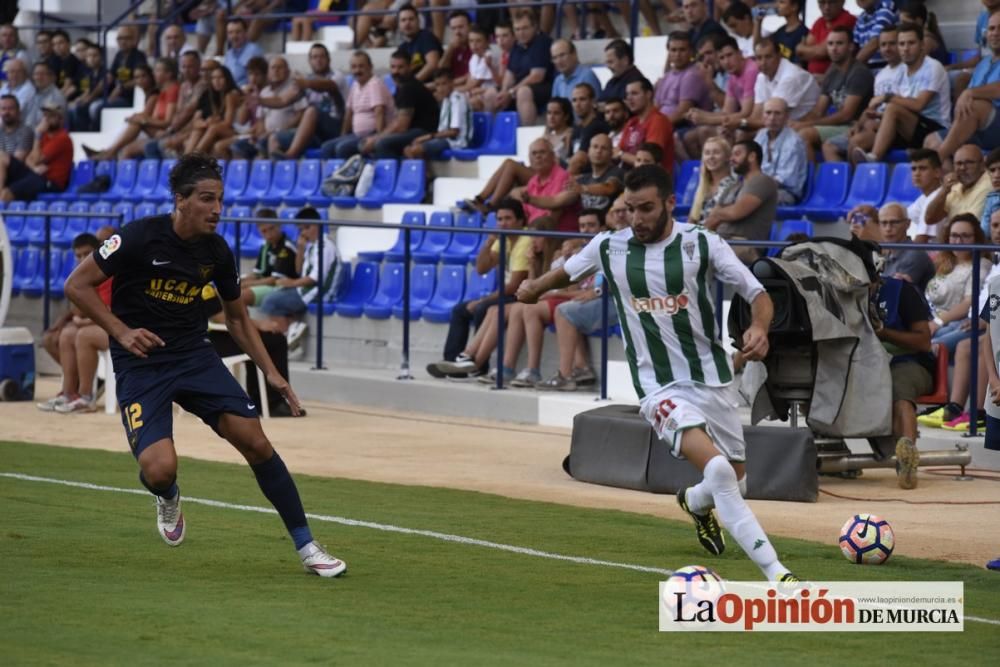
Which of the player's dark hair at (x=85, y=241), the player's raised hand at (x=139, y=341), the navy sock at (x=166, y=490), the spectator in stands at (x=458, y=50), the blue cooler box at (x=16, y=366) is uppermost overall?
the spectator in stands at (x=458, y=50)

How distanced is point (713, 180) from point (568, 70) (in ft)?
13.7

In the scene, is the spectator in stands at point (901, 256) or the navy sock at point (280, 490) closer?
the navy sock at point (280, 490)

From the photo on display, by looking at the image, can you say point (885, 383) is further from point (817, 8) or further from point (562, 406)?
point (817, 8)

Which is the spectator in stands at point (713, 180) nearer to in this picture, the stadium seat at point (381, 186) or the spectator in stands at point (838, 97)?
the spectator in stands at point (838, 97)

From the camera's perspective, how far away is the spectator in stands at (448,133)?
20.3 meters

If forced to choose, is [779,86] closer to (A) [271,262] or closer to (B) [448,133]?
(B) [448,133]

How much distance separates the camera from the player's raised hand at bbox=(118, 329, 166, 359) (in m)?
8.06

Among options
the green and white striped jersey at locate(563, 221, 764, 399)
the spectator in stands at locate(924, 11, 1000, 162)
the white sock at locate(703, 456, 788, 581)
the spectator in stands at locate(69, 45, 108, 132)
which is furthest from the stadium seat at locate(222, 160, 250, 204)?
the white sock at locate(703, 456, 788, 581)

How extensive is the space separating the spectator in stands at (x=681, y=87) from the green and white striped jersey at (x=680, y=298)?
9429mm

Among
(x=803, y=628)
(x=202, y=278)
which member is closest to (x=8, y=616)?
(x=202, y=278)

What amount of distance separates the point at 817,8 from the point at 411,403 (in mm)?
6498

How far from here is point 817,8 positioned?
1891cm

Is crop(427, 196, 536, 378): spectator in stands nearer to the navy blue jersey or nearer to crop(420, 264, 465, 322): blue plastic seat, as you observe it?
crop(420, 264, 465, 322): blue plastic seat

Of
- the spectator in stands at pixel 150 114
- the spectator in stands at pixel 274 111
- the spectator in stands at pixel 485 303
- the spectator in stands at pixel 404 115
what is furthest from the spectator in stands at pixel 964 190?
the spectator in stands at pixel 150 114
